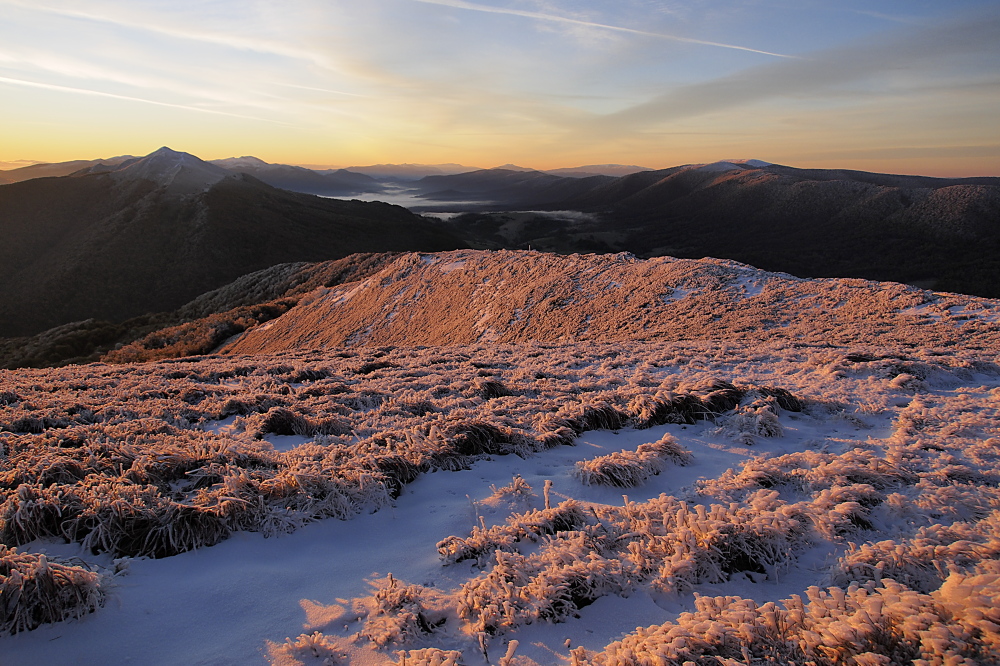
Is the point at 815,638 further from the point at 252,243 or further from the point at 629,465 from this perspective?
the point at 252,243

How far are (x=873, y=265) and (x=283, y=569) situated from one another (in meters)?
81.4

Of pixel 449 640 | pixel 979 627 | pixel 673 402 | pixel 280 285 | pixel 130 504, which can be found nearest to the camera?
pixel 979 627

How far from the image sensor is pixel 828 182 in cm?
11288

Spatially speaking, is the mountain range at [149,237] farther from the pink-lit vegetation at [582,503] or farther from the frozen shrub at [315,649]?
the frozen shrub at [315,649]

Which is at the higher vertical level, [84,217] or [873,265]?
[84,217]

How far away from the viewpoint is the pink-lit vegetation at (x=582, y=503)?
2.46 meters

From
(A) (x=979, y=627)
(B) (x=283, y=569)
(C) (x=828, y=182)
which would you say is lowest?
(B) (x=283, y=569)

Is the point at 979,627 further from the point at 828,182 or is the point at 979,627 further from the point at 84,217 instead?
the point at 828,182

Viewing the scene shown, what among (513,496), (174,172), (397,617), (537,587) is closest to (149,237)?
(174,172)

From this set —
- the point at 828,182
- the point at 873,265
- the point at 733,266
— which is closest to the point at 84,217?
the point at 733,266

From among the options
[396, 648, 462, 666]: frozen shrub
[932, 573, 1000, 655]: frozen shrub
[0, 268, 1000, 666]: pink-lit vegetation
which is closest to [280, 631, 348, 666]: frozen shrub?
[0, 268, 1000, 666]: pink-lit vegetation

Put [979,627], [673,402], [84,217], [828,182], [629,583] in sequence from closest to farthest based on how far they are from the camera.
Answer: [979,627], [629,583], [673,402], [84,217], [828,182]

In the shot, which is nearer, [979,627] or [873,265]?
[979,627]

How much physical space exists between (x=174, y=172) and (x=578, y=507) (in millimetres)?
106672
